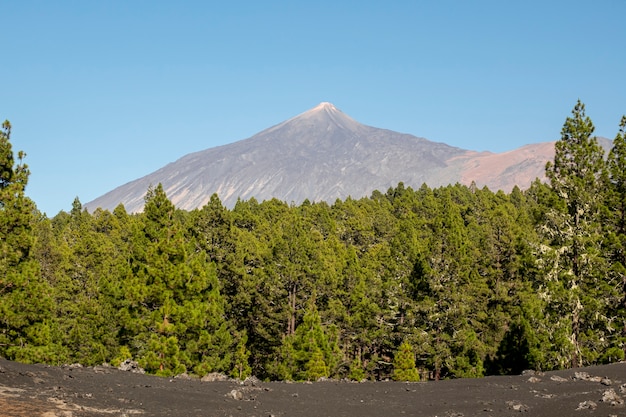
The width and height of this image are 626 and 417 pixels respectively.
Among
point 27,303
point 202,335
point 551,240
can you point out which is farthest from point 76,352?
point 551,240

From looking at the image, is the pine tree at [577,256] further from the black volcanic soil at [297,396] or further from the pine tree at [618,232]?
the black volcanic soil at [297,396]

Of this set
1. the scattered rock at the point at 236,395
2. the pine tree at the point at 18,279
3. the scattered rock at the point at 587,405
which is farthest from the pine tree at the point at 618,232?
the pine tree at the point at 18,279

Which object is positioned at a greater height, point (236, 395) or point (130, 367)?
point (236, 395)

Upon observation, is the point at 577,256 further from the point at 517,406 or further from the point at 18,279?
the point at 18,279

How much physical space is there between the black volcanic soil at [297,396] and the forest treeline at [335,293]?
23.2 ft

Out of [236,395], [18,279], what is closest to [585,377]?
[236,395]

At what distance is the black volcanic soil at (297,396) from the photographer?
569 inches

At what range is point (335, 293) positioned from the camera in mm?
50812

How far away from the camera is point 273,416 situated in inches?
627

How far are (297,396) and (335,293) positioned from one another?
3022 cm

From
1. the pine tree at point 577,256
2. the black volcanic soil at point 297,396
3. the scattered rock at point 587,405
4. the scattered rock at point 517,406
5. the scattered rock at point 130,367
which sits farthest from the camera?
the pine tree at point 577,256

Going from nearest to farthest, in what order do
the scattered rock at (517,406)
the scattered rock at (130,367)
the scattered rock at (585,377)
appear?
1. the scattered rock at (517,406)
2. the scattered rock at (585,377)
3. the scattered rock at (130,367)

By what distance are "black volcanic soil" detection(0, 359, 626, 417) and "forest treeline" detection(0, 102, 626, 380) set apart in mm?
7084

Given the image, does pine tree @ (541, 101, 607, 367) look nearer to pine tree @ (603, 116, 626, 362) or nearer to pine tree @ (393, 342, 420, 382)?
pine tree @ (603, 116, 626, 362)
